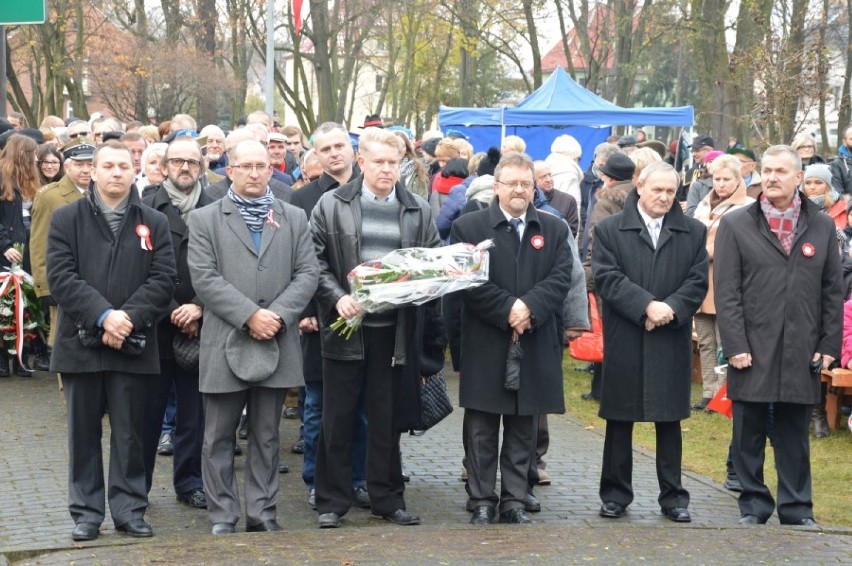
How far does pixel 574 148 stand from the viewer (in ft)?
48.4

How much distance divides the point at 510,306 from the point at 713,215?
3.64 metres

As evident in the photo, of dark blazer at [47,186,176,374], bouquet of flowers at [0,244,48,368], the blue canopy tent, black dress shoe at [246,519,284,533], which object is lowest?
black dress shoe at [246,519,284,533]

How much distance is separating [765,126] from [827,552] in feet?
47.6

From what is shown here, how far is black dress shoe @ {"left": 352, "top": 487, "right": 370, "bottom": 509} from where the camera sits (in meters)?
7.78

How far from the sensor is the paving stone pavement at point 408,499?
6793 millimetres

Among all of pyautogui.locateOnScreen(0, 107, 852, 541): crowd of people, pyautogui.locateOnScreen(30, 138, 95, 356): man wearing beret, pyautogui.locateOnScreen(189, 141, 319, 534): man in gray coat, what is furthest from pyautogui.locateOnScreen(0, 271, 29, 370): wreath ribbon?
pyautogui.locateOnScreen(189, 141, 319, 534): man in gray coat

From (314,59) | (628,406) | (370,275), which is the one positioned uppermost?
(314,59)

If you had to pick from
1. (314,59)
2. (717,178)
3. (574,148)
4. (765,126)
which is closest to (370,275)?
(717,178)

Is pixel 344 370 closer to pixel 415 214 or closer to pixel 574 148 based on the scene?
pixel 415 214

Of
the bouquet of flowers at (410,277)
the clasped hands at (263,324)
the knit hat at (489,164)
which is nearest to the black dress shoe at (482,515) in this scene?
the bouquet of flowers at (410,277)

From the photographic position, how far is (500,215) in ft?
24.6

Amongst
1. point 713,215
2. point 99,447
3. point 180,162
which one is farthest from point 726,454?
point 99,447

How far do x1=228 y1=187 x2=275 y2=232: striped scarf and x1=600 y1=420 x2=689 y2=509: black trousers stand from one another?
94.0 inches

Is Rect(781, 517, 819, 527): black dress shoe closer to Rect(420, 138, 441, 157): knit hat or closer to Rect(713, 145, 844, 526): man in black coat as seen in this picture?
Rect(713, 145, 844, 526): man in black coat
